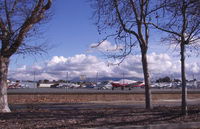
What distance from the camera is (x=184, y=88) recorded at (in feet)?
29.9

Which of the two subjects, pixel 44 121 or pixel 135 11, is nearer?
pixel 44 121

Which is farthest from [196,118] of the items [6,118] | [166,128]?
[6,118]

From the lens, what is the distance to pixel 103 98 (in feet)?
68.5

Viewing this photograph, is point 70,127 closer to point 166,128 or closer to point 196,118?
point 166,128

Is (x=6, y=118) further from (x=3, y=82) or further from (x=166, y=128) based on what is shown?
(x=166, y=128)

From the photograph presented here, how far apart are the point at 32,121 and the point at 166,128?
4.83 m

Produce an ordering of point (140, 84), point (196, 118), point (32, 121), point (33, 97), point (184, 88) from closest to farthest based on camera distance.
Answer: point (32, 121)
point (196, 118)
point (184, 88)
point (33, 97)
point (140, 84)

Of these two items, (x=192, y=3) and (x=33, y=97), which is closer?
(x=192, y=3)

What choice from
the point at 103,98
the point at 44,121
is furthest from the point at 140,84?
the point at 44,121

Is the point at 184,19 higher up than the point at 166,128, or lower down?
higher up

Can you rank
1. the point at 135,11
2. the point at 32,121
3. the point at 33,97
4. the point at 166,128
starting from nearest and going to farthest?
the point at 166,128, the point at 32,121, the point at 135,11, the point at 33,97

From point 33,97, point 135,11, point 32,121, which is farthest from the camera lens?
point 33,97

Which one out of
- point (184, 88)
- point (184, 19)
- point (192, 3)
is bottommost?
point (184, 88)

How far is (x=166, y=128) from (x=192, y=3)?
589 centimetres
